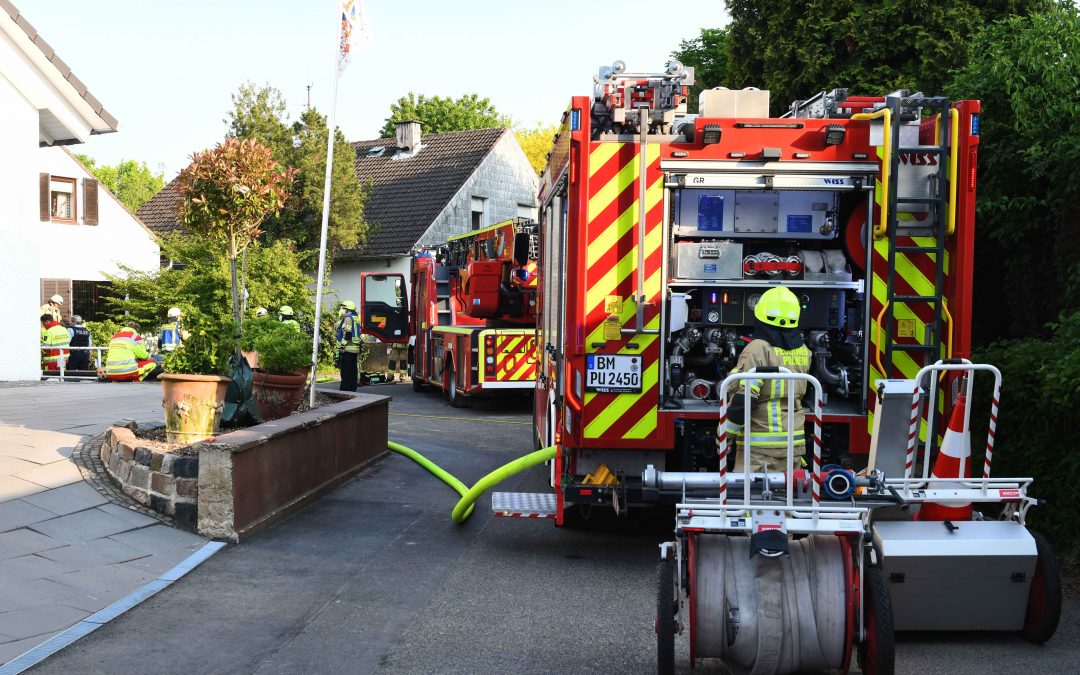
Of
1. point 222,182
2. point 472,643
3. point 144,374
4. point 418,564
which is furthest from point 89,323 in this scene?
point 472,643

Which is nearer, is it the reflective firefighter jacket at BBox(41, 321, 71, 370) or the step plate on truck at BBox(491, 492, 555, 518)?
the step plate on truck at BBox(491, 492, 555, 518)

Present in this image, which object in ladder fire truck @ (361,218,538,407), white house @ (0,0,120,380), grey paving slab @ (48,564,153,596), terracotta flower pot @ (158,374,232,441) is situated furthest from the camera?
ladder fire truck @ (361,218,538,407)

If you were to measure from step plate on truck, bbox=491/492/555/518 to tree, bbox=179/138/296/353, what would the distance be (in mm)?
3732

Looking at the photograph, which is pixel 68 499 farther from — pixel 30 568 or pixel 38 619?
pixel 38 619

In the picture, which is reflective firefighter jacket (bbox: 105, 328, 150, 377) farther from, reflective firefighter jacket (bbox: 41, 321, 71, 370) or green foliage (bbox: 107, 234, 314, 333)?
green foliage (bbox: 107, 234, 314, 333)

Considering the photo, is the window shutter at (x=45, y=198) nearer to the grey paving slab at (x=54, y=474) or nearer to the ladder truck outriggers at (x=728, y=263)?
the grey paving slab at (x=54, y=474)

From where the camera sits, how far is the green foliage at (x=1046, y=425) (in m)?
6.44

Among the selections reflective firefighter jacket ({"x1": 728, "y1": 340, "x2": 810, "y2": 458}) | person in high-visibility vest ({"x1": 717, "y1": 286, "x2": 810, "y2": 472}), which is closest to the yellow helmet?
person in high-visibility vest ({"x1": 717, "y1": 286, "x2": 810, "y2": 472})

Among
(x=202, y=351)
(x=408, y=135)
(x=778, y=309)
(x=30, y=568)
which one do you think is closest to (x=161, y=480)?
(x=30, y=568)

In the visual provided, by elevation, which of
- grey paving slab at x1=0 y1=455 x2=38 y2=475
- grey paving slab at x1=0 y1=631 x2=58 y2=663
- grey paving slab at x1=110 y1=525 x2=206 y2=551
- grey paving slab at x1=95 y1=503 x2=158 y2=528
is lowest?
grey paving slab at x1=0 y1=631 x2=58 y2=663

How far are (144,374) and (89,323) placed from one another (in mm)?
6862

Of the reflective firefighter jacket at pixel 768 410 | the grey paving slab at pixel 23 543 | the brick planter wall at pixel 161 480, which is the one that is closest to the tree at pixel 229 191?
the brick planter wall at pixel 161 480

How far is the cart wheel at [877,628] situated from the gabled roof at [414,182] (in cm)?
2802

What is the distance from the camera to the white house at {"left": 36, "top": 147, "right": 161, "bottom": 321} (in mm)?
27766
